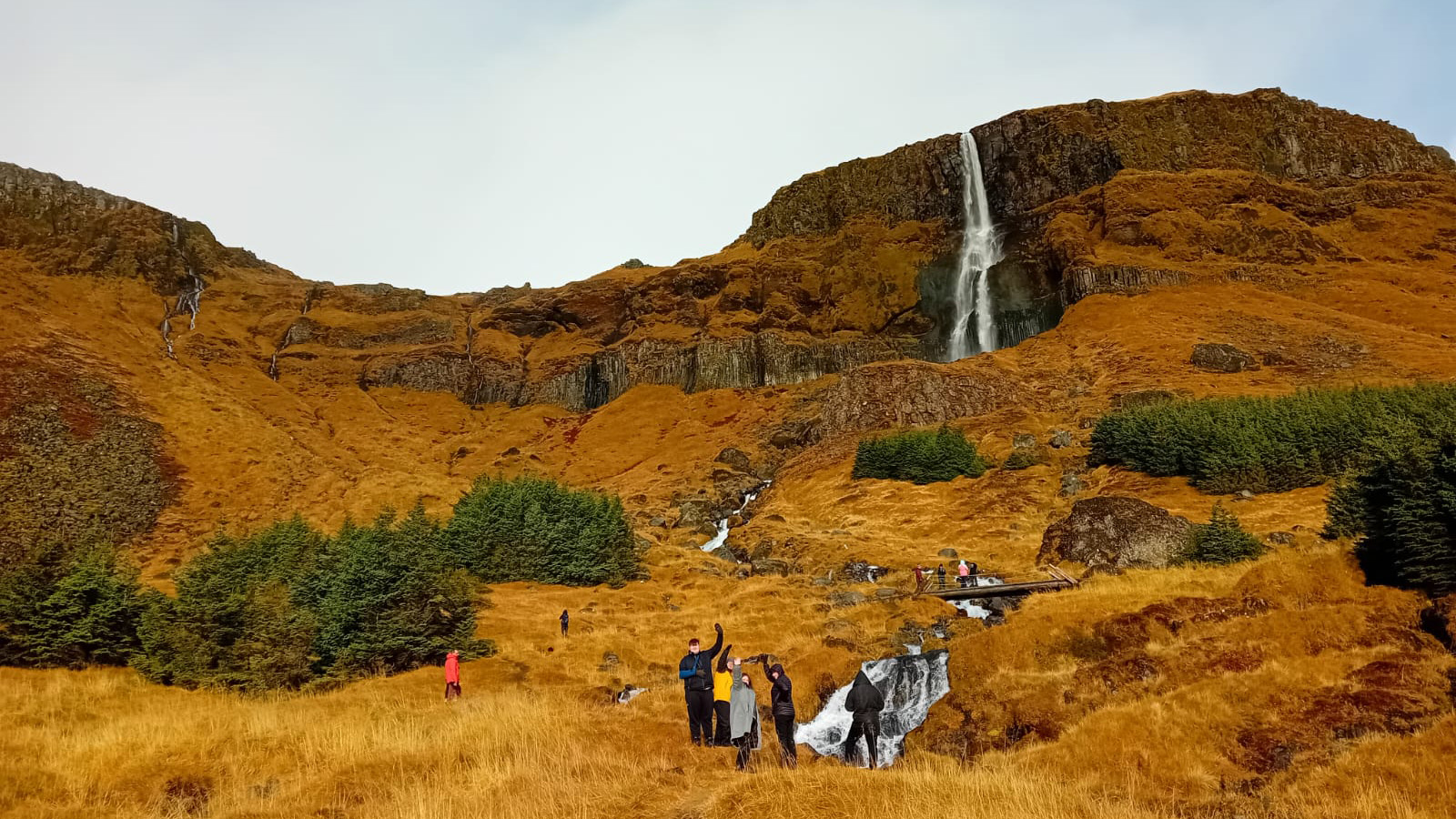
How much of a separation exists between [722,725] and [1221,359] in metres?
65.3

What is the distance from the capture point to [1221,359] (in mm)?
62594

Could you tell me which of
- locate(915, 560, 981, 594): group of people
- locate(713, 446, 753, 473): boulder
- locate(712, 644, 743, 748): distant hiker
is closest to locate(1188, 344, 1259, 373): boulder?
locate(713, 446, 753, 473): boulder

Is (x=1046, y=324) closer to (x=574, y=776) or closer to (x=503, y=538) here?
(x=503, y=538)

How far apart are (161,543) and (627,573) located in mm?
39219

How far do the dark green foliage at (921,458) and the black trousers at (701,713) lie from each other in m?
44.4

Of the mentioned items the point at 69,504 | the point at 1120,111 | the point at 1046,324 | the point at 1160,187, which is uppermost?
the point at 1120,111

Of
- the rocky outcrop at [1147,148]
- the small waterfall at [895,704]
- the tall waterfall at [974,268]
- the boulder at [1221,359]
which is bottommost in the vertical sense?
the small waterfall at [895,704]

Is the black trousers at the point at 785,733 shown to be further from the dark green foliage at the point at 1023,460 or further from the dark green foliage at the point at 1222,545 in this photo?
the dark green foliage at the point at 1023,460

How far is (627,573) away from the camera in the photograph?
4066 cm

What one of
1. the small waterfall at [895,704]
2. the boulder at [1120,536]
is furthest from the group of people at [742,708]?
the boulder at [1120,536]

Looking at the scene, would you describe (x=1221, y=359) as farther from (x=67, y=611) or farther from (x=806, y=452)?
(x=67, y=611)

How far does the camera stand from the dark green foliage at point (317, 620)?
734 inches

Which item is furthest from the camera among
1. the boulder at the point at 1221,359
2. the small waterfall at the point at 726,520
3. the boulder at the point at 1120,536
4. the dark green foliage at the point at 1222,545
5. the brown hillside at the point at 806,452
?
the boulder at the point at 1221,359

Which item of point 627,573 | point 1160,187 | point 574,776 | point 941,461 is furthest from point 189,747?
point 1160,187
